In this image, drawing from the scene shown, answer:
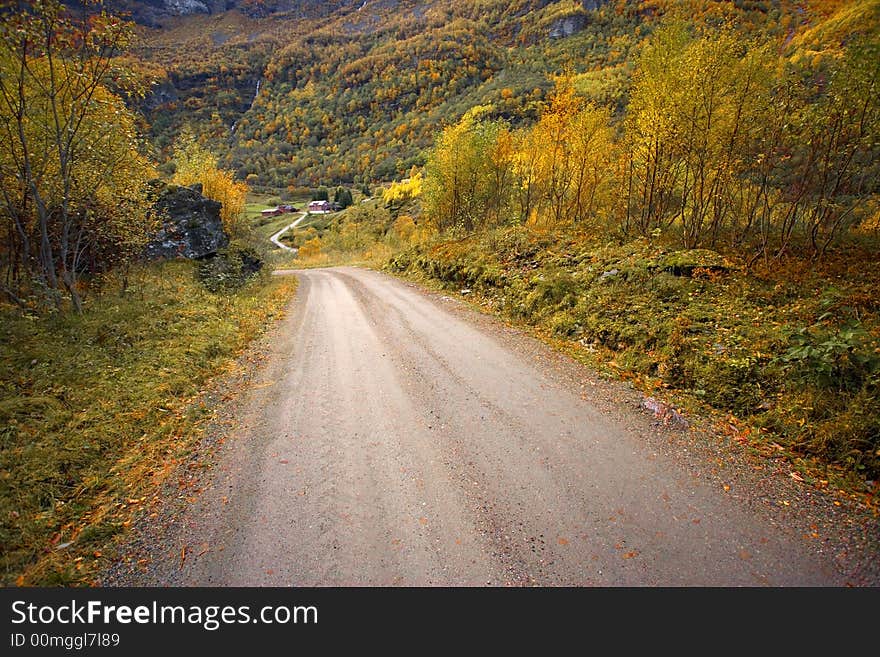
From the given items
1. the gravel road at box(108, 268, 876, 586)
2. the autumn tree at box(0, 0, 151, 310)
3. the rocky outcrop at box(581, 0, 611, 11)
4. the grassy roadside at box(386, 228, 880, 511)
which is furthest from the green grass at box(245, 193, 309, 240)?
the rocky outcrop at box(581, 0, 611, 11)

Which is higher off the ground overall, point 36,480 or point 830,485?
point 36,480

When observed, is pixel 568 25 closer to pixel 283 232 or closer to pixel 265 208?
pixel 265 208

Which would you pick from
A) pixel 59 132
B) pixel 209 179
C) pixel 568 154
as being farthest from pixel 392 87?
pixel 59 132

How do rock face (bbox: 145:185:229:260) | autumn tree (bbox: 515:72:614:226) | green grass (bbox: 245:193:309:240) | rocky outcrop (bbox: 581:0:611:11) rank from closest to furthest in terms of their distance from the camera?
1. rock face (bbox: 145:185:229:260)
2. autumn tree (bbox: 515:72:614:226)
3. green grass (bbox: 245:193:309:240)
4. rocky outcrop (bbox: 581:0:611:11)

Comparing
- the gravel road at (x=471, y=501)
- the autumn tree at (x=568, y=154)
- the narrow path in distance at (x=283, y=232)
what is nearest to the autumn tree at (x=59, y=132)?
the gravel road at (x=471, y=501)

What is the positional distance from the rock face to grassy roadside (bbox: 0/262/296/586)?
678 cm

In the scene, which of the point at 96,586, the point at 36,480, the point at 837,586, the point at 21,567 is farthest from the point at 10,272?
the point at 837,586

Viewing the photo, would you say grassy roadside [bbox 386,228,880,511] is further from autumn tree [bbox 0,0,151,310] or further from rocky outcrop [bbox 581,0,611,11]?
rocky outcrop [bbox 581,0,611,11]

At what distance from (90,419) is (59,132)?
663 centimetres

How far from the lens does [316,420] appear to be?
5539 mm

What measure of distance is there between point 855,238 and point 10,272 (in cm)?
2211

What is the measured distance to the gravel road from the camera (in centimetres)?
307

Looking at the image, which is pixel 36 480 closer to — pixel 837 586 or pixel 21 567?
pixel 21 567

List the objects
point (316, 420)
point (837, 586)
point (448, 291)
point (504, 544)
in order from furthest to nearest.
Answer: point (448, 291), point (316, 420), point (504, 544), point (837, 586)
